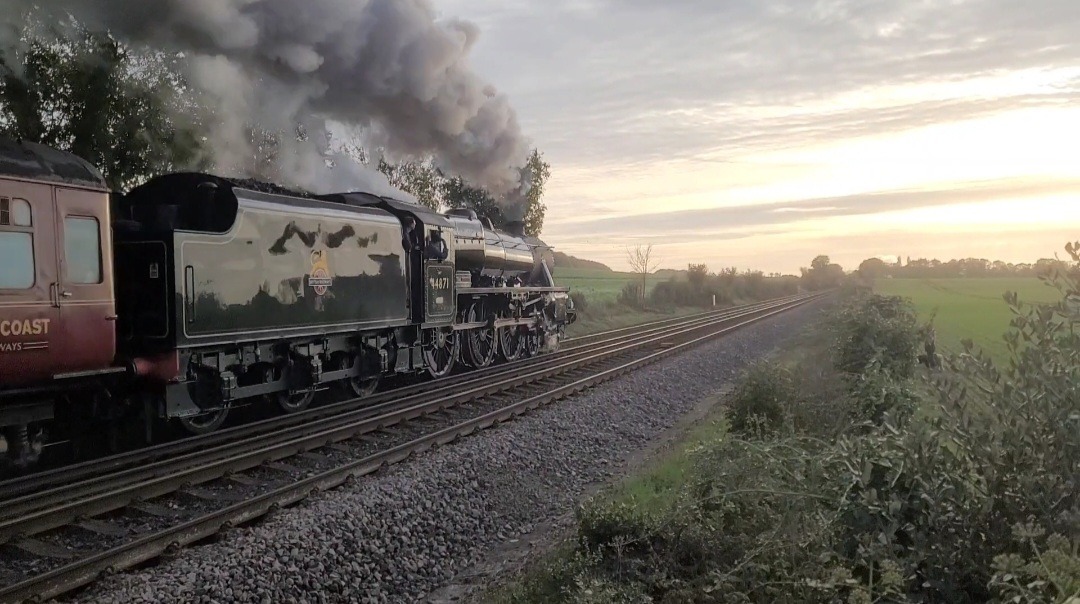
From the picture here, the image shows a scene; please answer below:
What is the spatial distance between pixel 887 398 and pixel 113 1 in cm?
1050

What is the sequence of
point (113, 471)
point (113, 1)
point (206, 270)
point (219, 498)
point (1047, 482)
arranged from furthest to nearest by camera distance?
point (113, 1), point (206, 270), point (113, 471), point (219, 498), point (1047, 482)

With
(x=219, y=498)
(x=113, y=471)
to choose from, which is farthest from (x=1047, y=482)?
(x=113, y=471)

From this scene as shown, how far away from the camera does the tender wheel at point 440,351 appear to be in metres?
14.0

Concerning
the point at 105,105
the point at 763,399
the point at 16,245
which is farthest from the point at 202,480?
the point at 105,105

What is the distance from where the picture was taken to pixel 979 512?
3510 millimetres

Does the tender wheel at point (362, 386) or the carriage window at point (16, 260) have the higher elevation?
the carriage window at point (16, 260)

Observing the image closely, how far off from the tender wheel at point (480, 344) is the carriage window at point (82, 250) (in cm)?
843

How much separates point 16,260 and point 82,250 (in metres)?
0.73

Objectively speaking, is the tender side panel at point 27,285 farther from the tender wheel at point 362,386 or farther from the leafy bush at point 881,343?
the leafy bush at point 881,343

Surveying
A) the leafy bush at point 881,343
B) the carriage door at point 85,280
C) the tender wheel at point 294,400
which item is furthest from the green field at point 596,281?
the carriage door at point 85,280

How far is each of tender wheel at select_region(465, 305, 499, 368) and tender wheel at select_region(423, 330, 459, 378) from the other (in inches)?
24.3

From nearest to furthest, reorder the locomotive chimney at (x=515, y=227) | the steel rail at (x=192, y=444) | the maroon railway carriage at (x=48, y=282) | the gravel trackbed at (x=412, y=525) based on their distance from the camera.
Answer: the gravel trackbed at (x=412, y=525) < the maroon railway carriage at (x=48, y=282) < the steel rail at (x=192, y=444) < the locomotive chimney at (x=515, y=227)

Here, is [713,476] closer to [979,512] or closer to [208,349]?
[979,512]

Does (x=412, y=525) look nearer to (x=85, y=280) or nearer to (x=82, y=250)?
(x=85, y=280)
